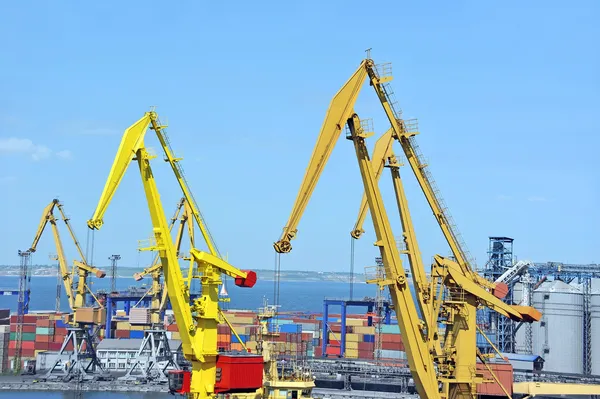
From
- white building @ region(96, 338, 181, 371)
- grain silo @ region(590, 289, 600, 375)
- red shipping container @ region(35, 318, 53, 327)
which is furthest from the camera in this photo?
red shipping container @ region(35, 318, 53, 327)

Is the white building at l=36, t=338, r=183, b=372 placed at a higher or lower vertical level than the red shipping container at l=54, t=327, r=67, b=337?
lower

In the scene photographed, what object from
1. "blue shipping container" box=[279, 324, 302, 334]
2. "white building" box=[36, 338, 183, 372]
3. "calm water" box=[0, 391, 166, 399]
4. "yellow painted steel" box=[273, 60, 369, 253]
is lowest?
"calm water" box=[0, 391, 166, 399]

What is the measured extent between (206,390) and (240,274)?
18.0ft

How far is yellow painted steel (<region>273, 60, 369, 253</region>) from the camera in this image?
3609 centimetres

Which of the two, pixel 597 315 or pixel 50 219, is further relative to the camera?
pixel 50 219

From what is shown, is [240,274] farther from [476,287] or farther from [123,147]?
[476,287]

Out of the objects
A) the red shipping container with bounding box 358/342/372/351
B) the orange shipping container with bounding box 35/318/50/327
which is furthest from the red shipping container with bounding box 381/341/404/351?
the orange shipping container with bounding box 35/318/50/327

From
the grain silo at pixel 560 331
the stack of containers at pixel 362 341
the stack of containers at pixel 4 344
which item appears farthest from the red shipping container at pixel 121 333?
the grain silo at pixel 560 331

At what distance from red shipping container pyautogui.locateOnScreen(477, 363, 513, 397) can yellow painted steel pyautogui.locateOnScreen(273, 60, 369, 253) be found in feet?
41.0

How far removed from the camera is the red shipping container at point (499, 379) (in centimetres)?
4247

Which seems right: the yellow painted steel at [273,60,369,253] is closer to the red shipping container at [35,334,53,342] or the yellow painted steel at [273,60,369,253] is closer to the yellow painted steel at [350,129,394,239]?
the yellow painted steel at [350,129,394,239]

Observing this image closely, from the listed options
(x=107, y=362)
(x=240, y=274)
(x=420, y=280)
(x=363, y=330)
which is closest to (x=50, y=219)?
(x=107, y=362)

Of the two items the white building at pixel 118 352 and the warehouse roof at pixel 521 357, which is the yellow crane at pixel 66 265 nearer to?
the white building at pixel 118 352

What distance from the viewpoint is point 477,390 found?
42.7 metres
